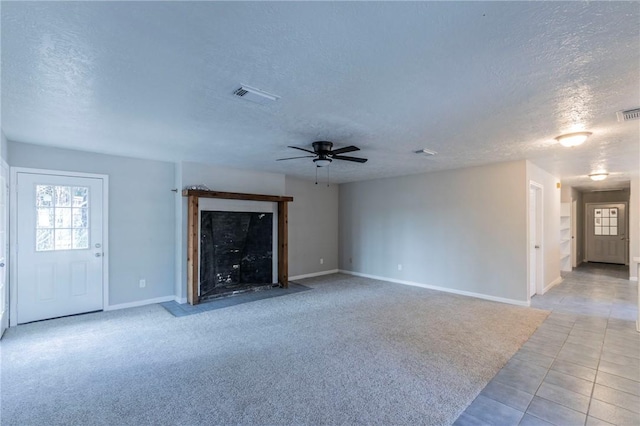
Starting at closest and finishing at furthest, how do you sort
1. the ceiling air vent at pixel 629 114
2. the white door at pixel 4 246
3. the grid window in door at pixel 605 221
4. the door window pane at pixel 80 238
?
the ceiling air vent at pixel 629 114, the white door at pixel 4 246, the door window pane at pixel 80 238, the grid window in door at pixel 605 221

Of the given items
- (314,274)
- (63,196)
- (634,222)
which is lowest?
(314,274)

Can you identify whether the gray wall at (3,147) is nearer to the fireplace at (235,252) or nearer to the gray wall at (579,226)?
the fireplace at (235,252)

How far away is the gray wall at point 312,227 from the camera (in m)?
7.16

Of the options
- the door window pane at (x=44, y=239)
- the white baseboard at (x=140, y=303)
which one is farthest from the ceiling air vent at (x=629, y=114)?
the door window pane at (x=44, y=239)

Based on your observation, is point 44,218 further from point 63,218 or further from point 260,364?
point 260,364

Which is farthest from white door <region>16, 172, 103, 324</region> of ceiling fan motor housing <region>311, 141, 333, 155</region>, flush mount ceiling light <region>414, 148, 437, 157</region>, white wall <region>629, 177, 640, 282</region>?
white wall <region>629, 177, 640, 282</region>

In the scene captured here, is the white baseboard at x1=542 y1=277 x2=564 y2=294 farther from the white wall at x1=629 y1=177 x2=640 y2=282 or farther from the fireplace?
the fireplace

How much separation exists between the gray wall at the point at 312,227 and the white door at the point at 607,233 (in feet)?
27.9

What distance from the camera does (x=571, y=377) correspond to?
2.71 metres

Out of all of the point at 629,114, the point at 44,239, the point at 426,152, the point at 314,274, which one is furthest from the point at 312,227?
the point at 629,114

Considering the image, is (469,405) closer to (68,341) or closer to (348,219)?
(68,341)

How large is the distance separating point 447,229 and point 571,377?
11.2ft

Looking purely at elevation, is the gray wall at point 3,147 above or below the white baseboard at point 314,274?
above

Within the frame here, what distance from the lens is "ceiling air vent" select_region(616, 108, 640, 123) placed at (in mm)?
2699
